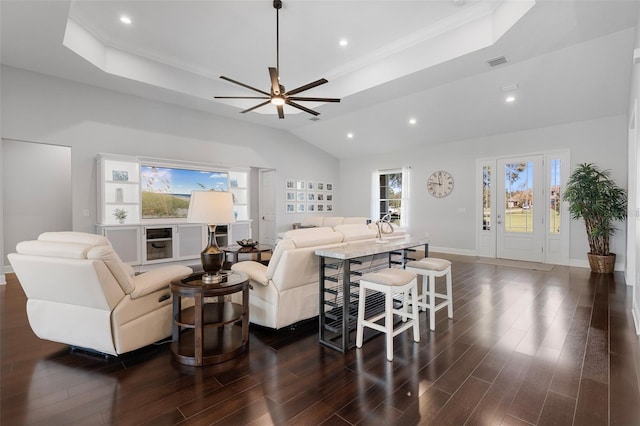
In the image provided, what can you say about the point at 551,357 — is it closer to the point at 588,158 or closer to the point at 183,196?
the point at 588,158

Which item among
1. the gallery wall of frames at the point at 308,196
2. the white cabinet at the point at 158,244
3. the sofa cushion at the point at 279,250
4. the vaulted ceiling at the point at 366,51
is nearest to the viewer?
the sofa cushion at the point at 279,250

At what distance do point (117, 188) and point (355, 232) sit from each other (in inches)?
191

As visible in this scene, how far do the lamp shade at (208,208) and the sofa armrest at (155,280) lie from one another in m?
0.61

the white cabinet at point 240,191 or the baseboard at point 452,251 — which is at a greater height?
the white cabinet at point 240,191

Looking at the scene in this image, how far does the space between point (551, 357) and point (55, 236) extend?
13.8 ft

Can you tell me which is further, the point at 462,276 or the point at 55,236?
the point at 462,276

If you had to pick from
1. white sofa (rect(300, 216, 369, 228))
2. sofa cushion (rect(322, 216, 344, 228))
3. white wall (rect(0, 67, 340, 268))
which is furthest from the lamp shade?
sofa cushion (rect(322, 216, 344, 228))

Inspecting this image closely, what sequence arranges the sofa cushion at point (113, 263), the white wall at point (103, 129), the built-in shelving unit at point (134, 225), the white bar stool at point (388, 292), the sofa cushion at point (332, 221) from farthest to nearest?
the sofa cushion at point (332, 221) → the built-in shelving unit at point (134, 225) → the white wall at point (103, 129) → the white bar stool at point (388, 292) → the sofa cushion at point (113, 263)

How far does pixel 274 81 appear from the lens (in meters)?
3.53

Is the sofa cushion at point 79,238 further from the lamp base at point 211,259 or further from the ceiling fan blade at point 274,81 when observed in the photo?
the ceiling fan blade at point 274,81

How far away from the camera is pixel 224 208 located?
2.53 m

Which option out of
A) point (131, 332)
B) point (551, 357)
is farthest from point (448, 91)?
point (131, 332)

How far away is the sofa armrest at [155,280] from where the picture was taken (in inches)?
94.8

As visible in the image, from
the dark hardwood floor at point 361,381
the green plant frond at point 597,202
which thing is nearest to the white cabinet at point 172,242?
the dark hardwood floor at point 361,381
